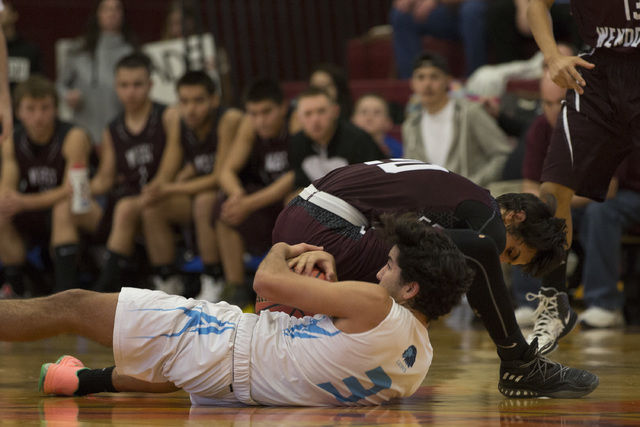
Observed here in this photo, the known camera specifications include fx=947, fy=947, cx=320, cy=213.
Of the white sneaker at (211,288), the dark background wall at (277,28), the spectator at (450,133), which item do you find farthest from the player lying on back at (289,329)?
the dark background wall at (277,28)

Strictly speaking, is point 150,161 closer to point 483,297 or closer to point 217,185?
point 217,185

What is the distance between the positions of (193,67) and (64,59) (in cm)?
112

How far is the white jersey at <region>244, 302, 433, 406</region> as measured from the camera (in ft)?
8.30

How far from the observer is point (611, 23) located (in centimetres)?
332

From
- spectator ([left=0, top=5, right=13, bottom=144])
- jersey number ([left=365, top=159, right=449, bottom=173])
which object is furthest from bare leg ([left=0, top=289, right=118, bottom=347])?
spectator ([left=0, top=5, right=13, bottom=144])

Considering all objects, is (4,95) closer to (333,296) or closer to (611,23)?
(333,296)

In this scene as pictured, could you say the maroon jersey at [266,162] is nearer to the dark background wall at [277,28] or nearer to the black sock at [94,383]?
the dark background wall at [277,28]

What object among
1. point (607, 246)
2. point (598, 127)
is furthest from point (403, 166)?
point (607, 246)

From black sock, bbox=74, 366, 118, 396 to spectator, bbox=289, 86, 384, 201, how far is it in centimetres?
275

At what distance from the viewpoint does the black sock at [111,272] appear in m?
6.01

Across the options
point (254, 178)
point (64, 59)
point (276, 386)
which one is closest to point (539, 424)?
point (276, 386)

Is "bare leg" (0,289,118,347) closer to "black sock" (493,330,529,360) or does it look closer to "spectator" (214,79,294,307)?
"black sock" (493,330,529,360)

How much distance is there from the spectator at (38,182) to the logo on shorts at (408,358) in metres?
3.96

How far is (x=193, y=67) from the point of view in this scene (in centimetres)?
747
